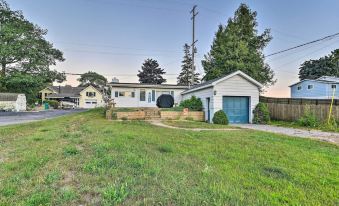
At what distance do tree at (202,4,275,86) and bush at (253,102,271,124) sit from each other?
953 cm

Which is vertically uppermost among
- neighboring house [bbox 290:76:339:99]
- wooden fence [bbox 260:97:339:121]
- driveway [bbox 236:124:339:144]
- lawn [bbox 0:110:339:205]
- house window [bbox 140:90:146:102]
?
neighboring house [bbox 290:76:339:99]

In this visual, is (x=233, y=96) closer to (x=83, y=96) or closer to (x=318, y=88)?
(x=318, y=88)

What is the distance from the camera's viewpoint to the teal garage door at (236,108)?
15352 millimetres

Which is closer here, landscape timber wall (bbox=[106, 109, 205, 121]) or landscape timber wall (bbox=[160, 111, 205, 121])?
landscape timber wall (bbox=[106, 109, 205, 121])

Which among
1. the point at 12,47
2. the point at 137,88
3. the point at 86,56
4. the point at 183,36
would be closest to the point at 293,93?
the point at 183,36

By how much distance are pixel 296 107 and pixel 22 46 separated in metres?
33.7

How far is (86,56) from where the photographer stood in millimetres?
29359

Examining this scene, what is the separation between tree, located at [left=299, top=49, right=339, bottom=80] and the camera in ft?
146

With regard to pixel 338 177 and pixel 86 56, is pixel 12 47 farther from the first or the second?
pixel 338 177

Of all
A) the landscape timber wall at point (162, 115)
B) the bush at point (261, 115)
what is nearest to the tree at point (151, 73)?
the landscape timber wall at point (162, 115)

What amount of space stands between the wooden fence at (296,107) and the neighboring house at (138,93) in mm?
9546

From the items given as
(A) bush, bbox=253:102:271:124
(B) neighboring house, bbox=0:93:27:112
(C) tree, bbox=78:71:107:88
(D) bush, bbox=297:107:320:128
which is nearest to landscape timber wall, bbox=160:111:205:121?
(A) bush, bbox=253:102:271:124

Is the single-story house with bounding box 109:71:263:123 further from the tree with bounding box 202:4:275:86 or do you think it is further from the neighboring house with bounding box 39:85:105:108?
the neighboring house with bounding box 39:85:105:108

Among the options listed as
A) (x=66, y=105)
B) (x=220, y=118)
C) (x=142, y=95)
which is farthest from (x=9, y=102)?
(x=220, y=118)
